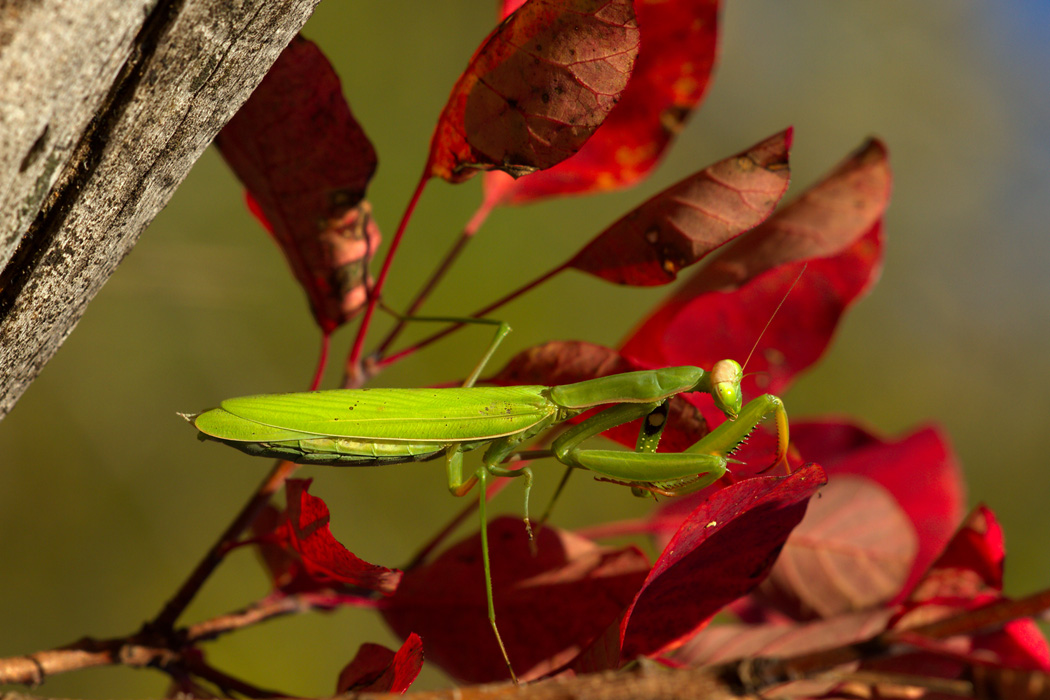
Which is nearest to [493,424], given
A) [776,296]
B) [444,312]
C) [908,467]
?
[776,296]

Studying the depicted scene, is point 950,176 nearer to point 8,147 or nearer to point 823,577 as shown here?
point 823,577

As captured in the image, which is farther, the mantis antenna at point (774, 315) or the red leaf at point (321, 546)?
the mantis antenna at point (774, 315)

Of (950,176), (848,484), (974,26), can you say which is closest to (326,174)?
(848,484)

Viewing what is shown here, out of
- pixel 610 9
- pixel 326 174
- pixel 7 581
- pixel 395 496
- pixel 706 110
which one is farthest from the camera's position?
pixel 706 110

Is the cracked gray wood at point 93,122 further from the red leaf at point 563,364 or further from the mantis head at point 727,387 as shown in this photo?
the mantis head at point 727,387

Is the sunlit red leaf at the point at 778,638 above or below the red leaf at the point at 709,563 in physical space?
below

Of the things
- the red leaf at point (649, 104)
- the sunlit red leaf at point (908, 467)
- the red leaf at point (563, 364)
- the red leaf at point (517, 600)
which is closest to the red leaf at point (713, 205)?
the red leaf at point (563, 364)

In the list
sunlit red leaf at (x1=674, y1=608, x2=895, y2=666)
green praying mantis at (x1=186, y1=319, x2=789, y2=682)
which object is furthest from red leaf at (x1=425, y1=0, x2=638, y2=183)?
sunlit red leaf at (x1=674, y1=608, x2=895, y2=666)
